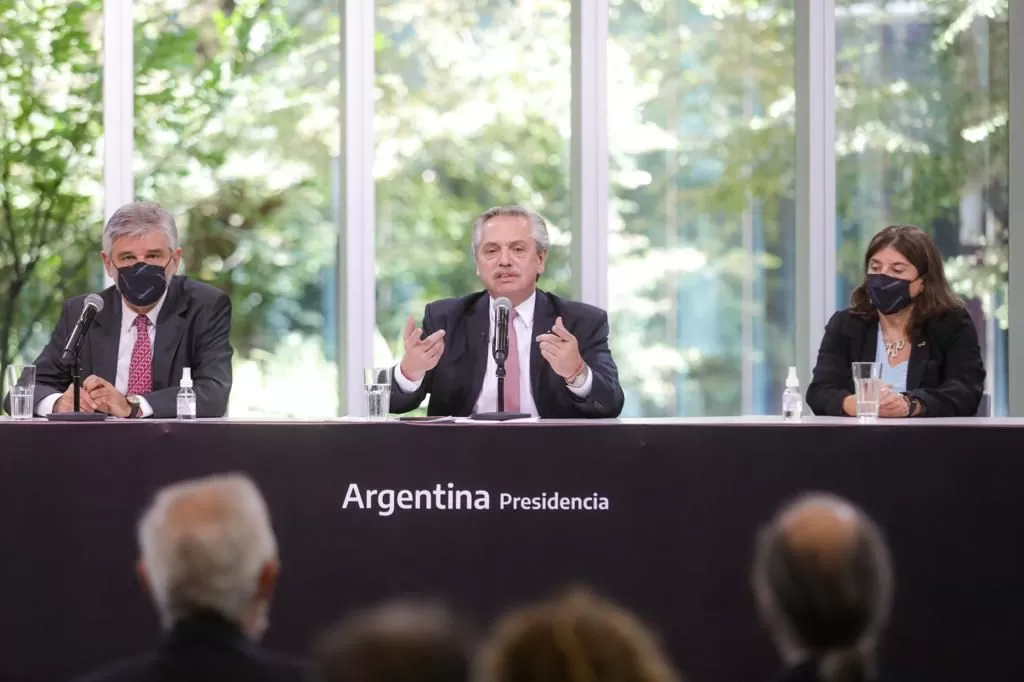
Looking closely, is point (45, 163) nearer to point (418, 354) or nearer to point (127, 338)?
point (127, 338)

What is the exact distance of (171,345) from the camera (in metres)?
4.33

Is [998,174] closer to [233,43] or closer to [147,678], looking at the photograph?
[233,43]

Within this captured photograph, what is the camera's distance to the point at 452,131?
9180mm

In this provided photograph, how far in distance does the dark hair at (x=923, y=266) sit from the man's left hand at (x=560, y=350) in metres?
1.07

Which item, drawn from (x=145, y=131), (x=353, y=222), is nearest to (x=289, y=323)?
(x=145, y=131)

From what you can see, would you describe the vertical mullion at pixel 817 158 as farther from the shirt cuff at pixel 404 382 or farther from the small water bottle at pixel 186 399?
the small water bottle at pixel 186 399

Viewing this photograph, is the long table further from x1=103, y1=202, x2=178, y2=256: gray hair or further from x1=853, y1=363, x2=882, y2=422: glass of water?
x1=103, y1=202, x2=178, y2=256: gray hair

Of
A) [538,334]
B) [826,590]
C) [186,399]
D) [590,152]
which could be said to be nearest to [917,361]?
[538,334]

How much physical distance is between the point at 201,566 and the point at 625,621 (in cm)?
69

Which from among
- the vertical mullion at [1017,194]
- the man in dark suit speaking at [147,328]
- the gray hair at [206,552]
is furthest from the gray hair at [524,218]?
the gray hair at [206,552]

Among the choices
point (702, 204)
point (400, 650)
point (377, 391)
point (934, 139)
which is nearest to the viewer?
point (400, 650)

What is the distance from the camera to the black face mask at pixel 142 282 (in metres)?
4.23

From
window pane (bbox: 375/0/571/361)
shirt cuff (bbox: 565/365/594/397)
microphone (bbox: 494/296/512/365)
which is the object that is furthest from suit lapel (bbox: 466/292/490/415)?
window pane (bbox: 375/0/571/361)

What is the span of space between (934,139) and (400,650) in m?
5.84
